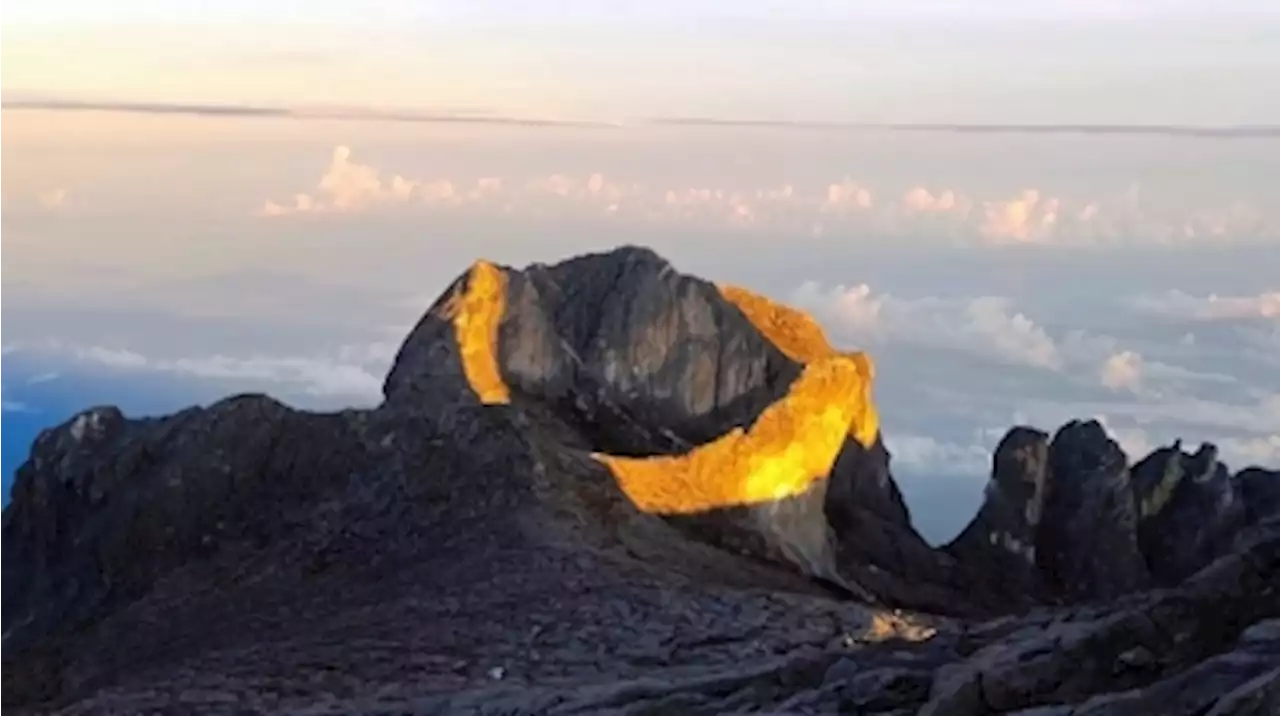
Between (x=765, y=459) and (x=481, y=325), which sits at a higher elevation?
(x=481, y=325)

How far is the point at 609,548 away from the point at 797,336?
29891 millimetres

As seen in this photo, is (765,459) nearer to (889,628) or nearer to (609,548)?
(609,548)

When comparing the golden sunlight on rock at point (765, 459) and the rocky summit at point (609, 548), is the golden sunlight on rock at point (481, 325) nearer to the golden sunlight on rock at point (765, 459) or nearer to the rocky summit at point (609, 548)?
the rocky summit at point (609, 548)

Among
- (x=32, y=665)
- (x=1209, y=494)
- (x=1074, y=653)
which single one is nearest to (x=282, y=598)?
(x=32, y=665)

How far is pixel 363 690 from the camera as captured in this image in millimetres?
37375

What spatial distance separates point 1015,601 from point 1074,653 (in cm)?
5265

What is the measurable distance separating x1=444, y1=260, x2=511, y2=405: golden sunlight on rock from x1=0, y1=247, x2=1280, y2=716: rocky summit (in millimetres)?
110

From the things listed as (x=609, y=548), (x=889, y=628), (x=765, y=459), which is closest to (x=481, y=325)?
(x=765, y=459)

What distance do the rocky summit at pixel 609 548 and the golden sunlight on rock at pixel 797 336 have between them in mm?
203

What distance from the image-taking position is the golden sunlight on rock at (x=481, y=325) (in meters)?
70.6

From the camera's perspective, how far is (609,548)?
53.5m

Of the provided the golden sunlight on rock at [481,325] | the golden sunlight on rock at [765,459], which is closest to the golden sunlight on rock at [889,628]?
the golden sunlight on rock at [765,459]

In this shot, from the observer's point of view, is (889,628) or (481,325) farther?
(481,325)

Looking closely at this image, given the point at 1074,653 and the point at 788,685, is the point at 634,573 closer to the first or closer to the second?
the point at 788,685
